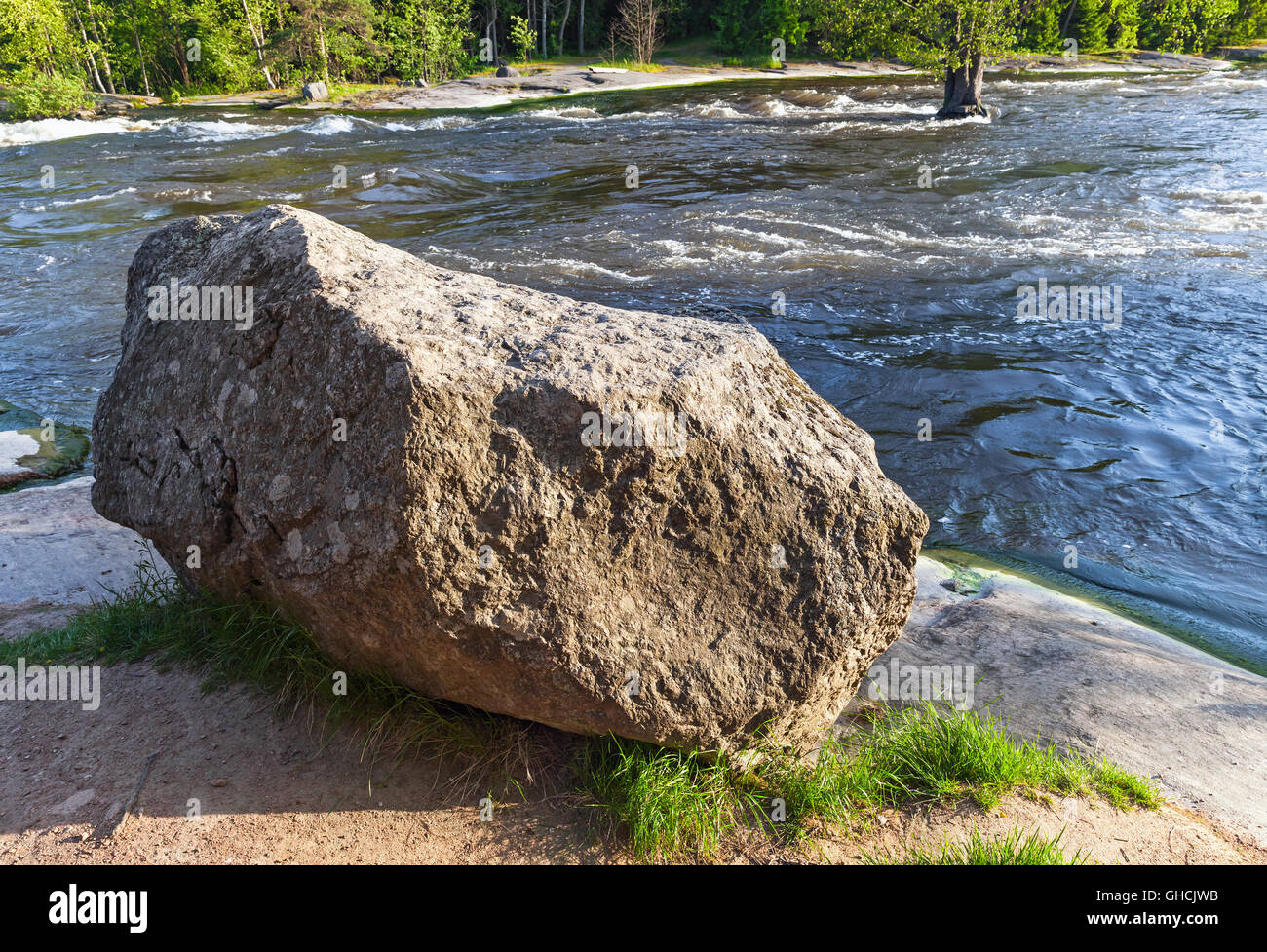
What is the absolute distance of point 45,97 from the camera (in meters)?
30.5

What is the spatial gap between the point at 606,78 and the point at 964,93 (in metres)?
18.2

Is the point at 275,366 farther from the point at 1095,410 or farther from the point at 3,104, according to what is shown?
the point at 3,104

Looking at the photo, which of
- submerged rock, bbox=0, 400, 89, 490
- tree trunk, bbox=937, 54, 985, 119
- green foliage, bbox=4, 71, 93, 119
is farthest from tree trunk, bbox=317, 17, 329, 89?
submerged rock, bbox=0, 400, 89, 490

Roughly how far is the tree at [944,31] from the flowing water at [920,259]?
166cm

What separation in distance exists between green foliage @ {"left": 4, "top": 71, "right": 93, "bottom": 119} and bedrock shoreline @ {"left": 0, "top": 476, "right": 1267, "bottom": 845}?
32256mm

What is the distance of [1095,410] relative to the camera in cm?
819

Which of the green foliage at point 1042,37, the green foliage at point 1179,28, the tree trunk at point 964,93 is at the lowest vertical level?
the tree trunk at point 964,93

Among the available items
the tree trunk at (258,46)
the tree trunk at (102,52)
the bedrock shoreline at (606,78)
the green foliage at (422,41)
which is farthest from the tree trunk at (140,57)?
the green foliage at (422,41)

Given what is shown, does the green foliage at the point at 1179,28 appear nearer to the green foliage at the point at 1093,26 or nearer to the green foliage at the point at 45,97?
the green foliage at the point at 1093,26

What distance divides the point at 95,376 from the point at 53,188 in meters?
13.7

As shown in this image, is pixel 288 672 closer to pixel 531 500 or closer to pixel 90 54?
pixel 531 500

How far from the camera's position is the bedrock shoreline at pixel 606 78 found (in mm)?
34397

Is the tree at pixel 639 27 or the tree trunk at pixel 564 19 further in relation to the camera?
the tree trunk at pixel 564 19
